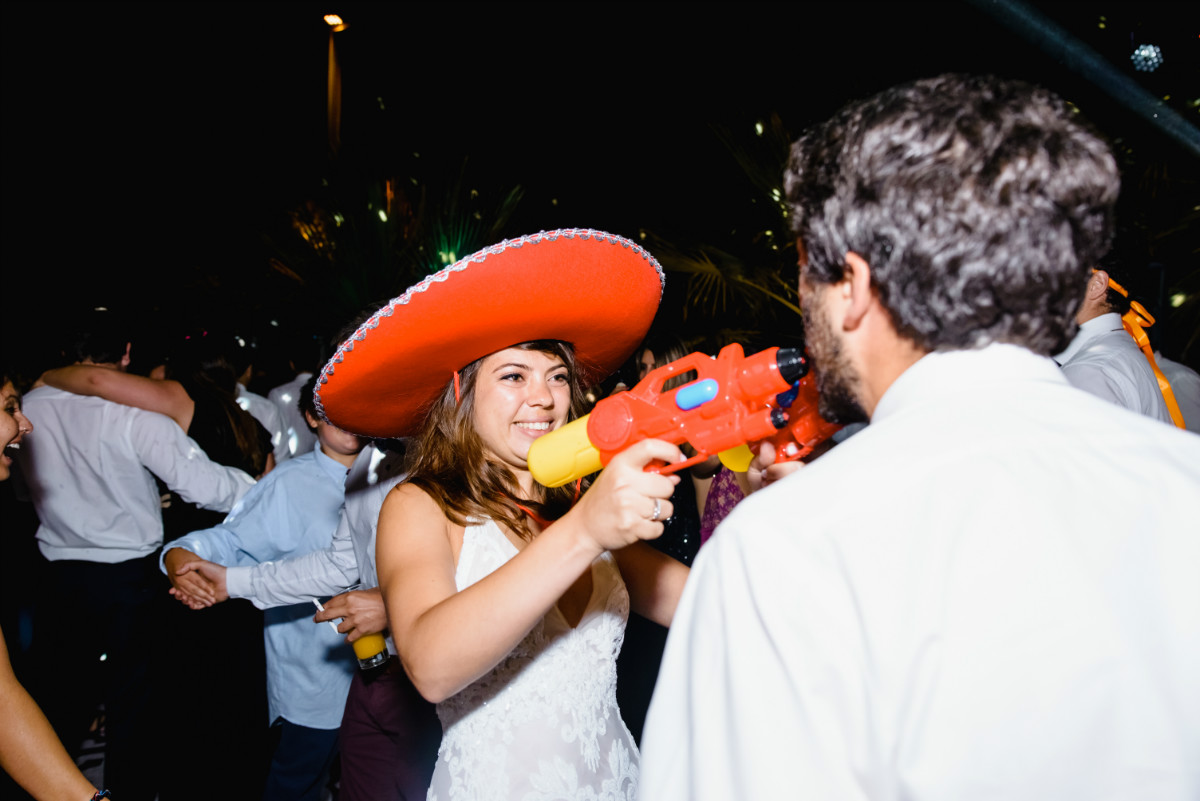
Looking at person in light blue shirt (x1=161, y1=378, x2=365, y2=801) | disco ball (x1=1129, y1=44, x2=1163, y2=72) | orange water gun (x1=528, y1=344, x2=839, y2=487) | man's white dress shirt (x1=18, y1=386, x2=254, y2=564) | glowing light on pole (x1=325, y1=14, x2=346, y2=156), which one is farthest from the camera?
glowing light on pole (x1=325, y1=14, x2=346, y2=156)

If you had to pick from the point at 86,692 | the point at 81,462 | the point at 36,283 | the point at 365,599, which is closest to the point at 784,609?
the point at 365,599

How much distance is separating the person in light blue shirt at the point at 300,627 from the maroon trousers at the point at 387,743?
1.67ft

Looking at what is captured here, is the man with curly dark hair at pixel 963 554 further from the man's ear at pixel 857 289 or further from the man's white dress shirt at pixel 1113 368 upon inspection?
the man's white dress shirt at pixel 1113 368

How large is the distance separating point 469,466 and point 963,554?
4.18 ft

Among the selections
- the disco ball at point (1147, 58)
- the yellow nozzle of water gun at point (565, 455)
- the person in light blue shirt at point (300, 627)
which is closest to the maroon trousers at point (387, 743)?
the person in light blue shirt at point (300, 627)

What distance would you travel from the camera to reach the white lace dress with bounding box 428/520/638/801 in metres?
1.52

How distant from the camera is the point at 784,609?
731mm

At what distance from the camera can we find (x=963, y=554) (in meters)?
0.71

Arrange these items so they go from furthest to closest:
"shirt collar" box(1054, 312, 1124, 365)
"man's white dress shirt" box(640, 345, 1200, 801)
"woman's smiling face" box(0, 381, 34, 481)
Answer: "shirt collar" box(1054, 312, 1124, 365) < "woman's smiling face" box(0, 381, 34, 481) < "man's white dress shirt" box(640, 345, 1200, 801)

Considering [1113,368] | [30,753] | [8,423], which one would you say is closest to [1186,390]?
[1113,368]

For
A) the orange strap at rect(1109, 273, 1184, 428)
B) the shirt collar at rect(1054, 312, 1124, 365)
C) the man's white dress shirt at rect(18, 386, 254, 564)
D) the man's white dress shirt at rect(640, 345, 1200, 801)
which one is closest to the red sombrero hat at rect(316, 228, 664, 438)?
the man's white dress shirt at rect(640, 345, 1200, 801)

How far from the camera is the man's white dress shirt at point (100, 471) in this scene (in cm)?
334

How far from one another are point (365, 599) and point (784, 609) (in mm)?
1741

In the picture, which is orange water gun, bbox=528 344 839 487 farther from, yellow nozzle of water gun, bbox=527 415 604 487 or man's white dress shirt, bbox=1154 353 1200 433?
→ man's white dress shirt, bbox=1154 353 1200 433
